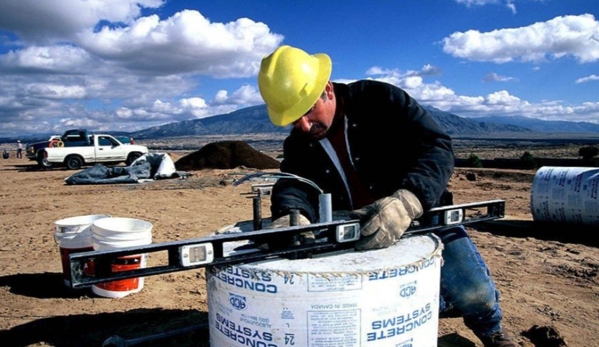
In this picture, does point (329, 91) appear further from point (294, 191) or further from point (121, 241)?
point (121, 241)

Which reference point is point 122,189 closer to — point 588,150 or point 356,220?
point 356,220

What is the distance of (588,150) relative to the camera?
2094 cm

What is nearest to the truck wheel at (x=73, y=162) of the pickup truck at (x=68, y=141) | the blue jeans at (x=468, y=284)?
the pickup truck at (x=68, y=141)

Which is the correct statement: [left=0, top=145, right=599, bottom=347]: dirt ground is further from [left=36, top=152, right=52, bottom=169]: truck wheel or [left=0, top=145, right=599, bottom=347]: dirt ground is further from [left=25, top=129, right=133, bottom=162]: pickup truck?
[left=36, top=152, right=52, bottom=169]: truck wheel

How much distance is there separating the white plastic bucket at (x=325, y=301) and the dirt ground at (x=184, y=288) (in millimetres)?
1475

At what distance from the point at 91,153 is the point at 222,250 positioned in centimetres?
1919

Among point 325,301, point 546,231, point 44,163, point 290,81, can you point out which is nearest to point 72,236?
point 290,81

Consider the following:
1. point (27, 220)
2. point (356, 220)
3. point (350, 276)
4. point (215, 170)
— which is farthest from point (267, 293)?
point (215, 170)

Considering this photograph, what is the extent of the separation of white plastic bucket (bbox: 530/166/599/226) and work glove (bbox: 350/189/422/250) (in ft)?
17.4

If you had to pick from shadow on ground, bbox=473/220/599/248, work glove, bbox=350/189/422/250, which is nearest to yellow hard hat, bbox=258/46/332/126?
work glove, bbox=350/189/422/250

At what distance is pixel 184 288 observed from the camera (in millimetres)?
4465

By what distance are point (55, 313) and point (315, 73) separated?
3167 mm

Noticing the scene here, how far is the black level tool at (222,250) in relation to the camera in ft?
5.54

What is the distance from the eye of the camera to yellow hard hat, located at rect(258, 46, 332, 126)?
2.35 meters
